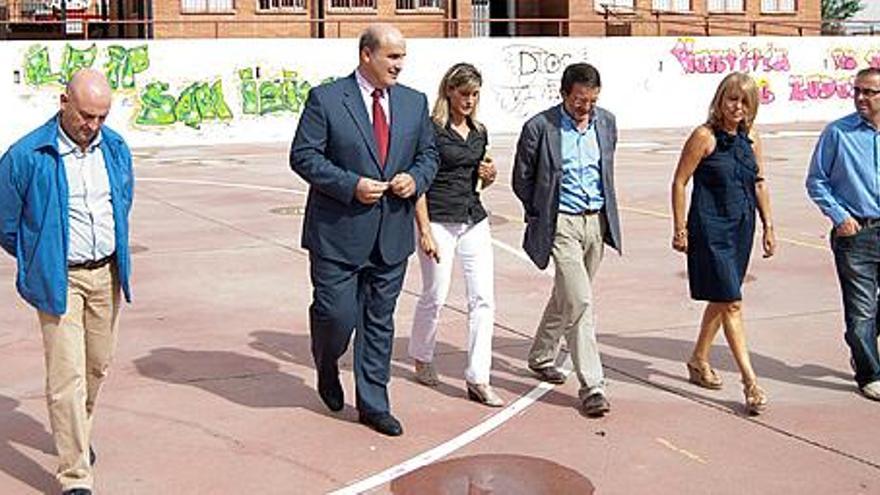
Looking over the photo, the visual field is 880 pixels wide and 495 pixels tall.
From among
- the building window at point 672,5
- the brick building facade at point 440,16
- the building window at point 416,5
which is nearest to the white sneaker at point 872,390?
the brick building facade at point 440,16

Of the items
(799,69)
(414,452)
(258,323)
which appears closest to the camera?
(414,452)

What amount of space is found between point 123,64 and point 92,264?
2267 cm

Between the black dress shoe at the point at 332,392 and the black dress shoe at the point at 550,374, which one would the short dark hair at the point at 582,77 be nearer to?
the black dress shoe at the point at 550,374

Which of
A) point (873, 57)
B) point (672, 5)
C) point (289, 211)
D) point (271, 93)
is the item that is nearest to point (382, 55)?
point (289, 211)

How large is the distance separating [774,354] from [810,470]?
2403 millimetres

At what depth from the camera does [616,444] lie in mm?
6461

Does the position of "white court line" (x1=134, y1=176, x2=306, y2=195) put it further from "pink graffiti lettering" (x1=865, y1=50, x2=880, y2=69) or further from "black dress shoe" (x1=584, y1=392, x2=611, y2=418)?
"pink graffiti lettering" (x1=865, y1=50, x2=880, y2=69)

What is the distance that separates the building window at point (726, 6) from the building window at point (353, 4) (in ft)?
38.0

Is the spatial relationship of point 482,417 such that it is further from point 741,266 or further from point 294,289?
point 294,289

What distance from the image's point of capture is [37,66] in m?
26.4

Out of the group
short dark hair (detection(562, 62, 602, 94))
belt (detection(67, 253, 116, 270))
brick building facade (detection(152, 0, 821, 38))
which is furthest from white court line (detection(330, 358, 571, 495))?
brick building facade (detection(152, 0, 821, 38))

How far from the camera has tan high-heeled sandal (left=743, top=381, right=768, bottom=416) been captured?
6.90 m

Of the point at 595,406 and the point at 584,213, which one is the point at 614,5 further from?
the point at 595,406

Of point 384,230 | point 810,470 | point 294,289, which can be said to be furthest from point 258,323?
point 810,470
